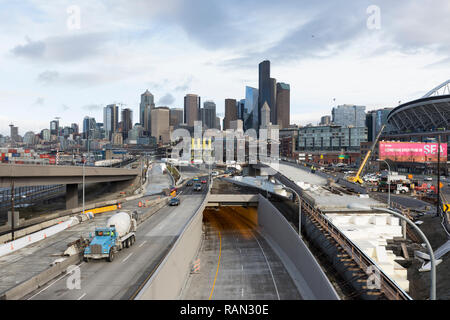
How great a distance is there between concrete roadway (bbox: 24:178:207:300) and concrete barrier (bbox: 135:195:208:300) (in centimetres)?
149

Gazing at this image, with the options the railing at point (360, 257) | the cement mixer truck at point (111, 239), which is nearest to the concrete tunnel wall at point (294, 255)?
the railing at point (360, 257)

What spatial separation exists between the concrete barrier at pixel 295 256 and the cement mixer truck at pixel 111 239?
15.2 metres

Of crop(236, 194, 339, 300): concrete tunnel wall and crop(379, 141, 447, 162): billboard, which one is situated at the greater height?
crop(379, 141, 447, 162): billboard

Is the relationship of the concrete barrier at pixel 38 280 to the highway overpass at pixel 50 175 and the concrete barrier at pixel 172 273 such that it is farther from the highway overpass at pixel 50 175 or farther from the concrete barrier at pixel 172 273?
the highway overpass at pixel 50 175

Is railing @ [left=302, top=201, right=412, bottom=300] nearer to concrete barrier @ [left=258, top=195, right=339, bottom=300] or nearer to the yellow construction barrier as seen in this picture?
concrete barrier @ [left=258, top=195, right=339, bottom=300]

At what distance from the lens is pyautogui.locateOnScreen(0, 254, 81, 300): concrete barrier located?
18.9 meters

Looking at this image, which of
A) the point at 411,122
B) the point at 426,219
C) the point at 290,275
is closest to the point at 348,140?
the point at 411,122

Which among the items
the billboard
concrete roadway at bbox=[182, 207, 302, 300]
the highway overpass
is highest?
the billboard

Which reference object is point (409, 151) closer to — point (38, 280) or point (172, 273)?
point (172, 273)

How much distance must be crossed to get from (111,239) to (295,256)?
16.6m

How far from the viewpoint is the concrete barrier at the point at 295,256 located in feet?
71.0

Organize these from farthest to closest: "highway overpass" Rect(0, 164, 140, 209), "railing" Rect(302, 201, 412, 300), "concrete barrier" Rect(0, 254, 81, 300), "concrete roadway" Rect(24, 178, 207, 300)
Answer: "highway overpass" Rect(0, 164, 140, 209) < "concrete roadway" Rect(24, 178, 207, 300) < "concrete barrier" Rect(0, 254, 81, 300) < "railing" Rect(302, 201, 412, 300)

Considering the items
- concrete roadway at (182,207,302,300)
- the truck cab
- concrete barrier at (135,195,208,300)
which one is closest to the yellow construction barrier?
concrete roadway at (182,207,302,300)
